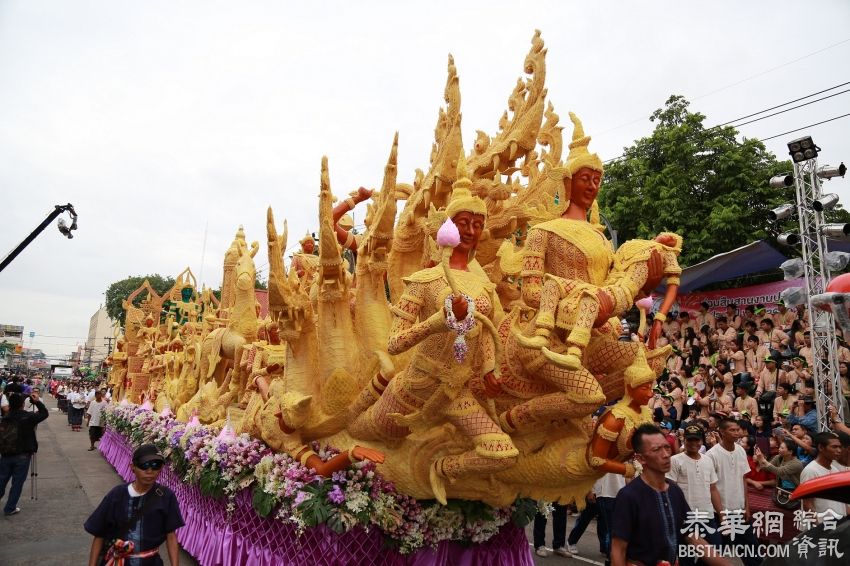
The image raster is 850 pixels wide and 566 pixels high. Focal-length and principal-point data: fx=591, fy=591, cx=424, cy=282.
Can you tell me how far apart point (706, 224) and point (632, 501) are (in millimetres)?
11490

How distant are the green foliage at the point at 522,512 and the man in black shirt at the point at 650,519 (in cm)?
149

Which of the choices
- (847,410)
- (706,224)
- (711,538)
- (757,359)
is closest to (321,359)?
(711,538)

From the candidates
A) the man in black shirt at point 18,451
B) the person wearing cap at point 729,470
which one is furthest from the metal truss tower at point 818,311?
the man in black shirt at point 18,451

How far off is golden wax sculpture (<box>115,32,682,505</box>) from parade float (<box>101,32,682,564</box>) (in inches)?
0.4

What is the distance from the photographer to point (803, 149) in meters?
6.74

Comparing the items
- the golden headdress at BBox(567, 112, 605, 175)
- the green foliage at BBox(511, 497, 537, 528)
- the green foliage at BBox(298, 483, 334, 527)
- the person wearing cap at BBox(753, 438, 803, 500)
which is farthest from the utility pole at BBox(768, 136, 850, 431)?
the green foliage at BBox(298, 483, 334, 527)

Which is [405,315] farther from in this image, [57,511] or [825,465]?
[57,511]

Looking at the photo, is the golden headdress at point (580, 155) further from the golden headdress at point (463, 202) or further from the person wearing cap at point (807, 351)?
the person wearing cap at point (807, 351)

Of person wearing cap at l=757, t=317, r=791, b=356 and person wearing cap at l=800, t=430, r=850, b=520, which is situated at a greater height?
person wearing cap at l=757, t=317, r=791, b=356

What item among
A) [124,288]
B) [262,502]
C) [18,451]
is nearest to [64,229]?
[18,451]

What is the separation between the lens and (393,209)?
4152 mm

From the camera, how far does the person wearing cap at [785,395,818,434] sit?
607 centimetres

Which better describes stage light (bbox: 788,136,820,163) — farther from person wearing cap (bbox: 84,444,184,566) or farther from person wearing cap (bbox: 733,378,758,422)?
person wearing cap (bbox: 84,444,184,566)

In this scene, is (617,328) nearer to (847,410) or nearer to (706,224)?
(847,410)
